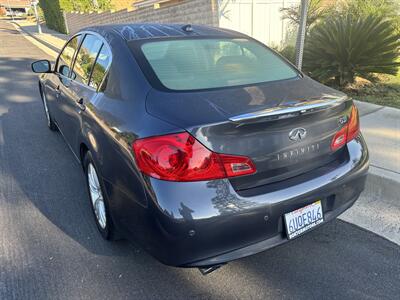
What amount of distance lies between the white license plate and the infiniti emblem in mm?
429

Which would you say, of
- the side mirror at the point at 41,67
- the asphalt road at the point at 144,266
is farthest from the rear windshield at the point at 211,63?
the side mirror at the point at 41,67

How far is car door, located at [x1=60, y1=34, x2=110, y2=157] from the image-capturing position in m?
3.00

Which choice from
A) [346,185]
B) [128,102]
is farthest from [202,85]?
[346,185]

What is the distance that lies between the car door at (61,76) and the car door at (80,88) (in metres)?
0.16

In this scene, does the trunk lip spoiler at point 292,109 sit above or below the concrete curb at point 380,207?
above

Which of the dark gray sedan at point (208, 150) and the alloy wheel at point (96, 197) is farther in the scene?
the alloy wheel at point (96, 197)

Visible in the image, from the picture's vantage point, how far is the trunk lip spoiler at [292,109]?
195 cm

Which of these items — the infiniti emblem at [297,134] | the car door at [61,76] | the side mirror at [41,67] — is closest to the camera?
the infiniti emblem at [297,134]

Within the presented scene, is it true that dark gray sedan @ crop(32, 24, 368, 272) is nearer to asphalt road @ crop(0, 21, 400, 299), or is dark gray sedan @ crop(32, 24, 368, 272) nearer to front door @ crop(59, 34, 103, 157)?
front door @ crop(59, 34, 103, 157)

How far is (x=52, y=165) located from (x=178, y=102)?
2796 mm

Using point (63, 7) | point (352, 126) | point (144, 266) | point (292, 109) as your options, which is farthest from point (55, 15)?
point (292, 109)

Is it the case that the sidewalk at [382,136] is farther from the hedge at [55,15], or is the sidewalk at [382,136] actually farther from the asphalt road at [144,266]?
the hedge at [55,15]

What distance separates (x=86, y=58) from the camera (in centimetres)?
331

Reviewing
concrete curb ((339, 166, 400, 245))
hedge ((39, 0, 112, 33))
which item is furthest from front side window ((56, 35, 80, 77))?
hedge ((39, 0, 112, 33))
